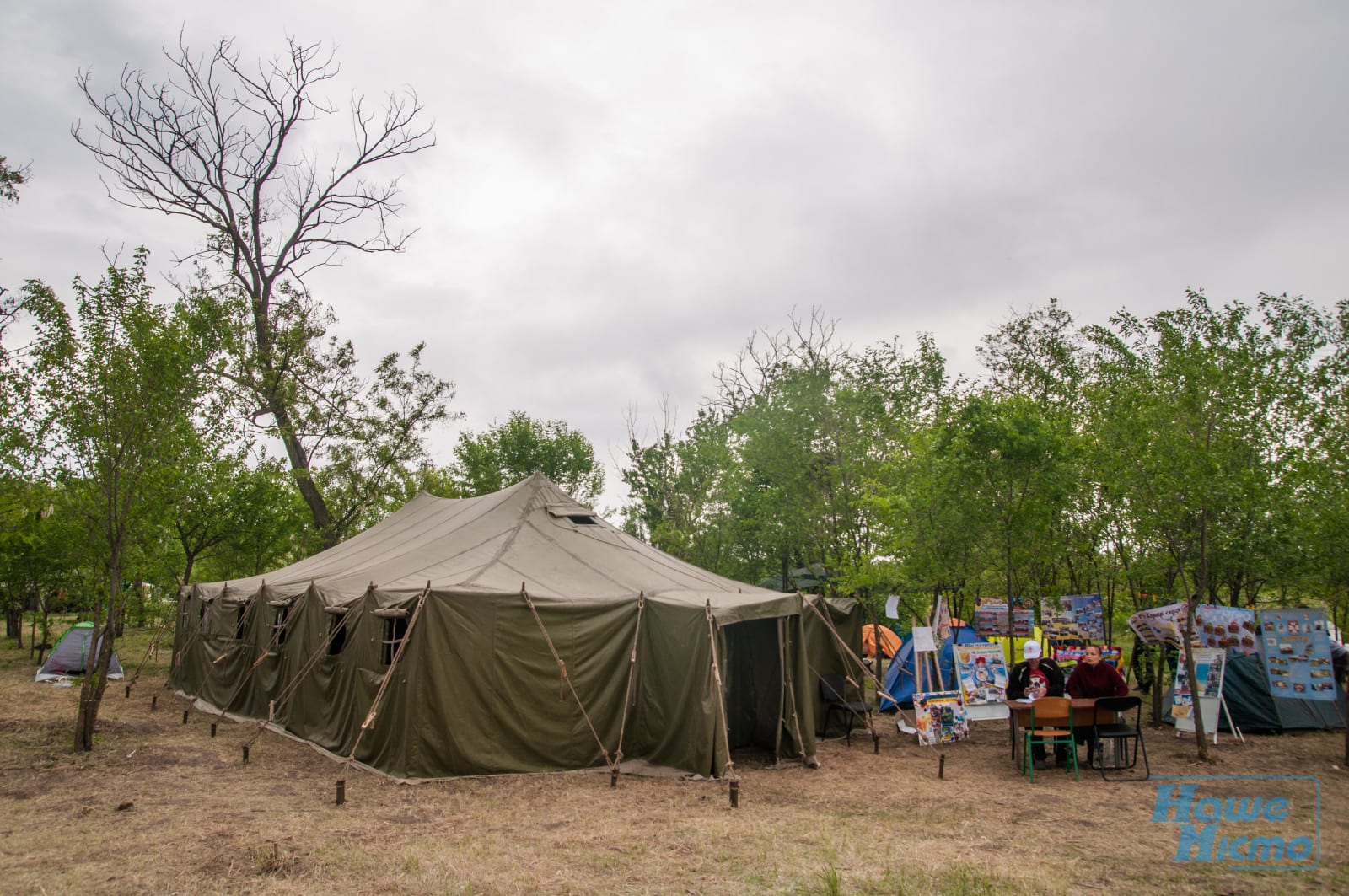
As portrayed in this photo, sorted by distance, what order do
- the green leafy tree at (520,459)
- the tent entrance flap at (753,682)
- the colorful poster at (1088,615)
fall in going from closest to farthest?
1. the tent entrance flap at (753,682)
2. the colorful poster at (1088,615)
3. the green leafy tree at (520,459)

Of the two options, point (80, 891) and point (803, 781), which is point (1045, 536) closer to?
point (803, 781)

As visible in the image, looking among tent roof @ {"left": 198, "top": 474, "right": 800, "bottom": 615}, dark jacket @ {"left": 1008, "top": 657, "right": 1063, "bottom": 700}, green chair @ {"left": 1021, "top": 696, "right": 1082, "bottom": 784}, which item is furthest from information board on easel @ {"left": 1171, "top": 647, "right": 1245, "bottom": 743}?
tent roof @ {"left": 198, "top": 474, "right": 800, "bottom": 615}

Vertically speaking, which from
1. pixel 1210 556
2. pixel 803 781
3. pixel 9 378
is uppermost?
pixel 9 378

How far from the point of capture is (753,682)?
10.2 metres

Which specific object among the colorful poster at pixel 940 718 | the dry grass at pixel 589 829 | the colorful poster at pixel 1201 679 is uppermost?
the colorful poster at pixel 1201 679

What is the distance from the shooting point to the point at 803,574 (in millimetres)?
23766

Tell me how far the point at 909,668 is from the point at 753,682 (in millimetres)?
3725

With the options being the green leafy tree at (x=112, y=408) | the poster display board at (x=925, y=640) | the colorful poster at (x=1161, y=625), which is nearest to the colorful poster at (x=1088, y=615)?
the colorful poster at (x=1161, y=625)

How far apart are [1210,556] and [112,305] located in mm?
13505

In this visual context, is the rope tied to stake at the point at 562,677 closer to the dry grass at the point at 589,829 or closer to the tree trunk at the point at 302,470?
the dry grass at the point at 589,829

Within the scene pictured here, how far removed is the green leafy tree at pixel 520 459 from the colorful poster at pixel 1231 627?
90.0 ft

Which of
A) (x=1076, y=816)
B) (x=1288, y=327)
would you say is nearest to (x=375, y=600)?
(x=1076, y=816)

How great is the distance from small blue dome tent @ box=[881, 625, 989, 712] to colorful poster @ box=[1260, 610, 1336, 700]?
11.6ft

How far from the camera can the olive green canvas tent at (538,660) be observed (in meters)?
8.20
